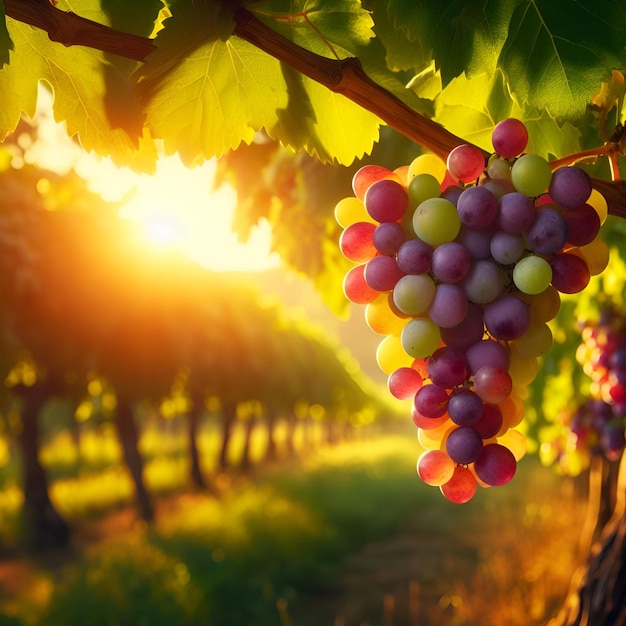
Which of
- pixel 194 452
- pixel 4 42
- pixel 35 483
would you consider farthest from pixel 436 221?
pixel 194 452

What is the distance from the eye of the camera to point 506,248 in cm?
104

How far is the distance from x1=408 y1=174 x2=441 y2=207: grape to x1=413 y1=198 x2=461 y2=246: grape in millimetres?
49

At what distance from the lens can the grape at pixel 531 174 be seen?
1027mm

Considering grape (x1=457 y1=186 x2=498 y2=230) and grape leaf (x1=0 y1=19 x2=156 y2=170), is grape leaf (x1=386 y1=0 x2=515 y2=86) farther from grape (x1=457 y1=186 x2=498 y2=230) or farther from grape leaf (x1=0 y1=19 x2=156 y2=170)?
A: grape leaf (x1=0 y1=19 x2=156 y2=170)

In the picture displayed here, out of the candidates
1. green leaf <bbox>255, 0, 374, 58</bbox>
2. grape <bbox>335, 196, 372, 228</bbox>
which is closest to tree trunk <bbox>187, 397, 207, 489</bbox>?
green leaf <bbox>255, 0, 374, 58</bbox>

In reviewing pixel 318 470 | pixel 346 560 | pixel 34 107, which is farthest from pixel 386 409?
pixel 34 107

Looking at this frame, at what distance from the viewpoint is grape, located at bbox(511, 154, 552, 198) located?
3.37ft

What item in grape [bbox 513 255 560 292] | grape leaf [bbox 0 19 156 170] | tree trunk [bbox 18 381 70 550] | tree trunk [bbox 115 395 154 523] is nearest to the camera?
grape [bbox 513 255 560 292]

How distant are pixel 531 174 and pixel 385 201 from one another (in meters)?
0.21

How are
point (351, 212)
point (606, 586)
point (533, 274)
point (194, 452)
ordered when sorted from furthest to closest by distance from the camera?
1. point (194, 452)
2. point (606, 586)
3. point (351, 212)
4. point (533, 274)

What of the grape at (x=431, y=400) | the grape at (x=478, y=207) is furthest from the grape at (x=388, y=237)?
the grape at (x=431, y=400)

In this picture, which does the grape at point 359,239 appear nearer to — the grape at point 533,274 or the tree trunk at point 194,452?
the grape at point 533,274

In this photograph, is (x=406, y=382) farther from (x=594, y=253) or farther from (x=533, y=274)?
(x=594, y=253)

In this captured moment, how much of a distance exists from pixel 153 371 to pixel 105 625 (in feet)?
22.1
